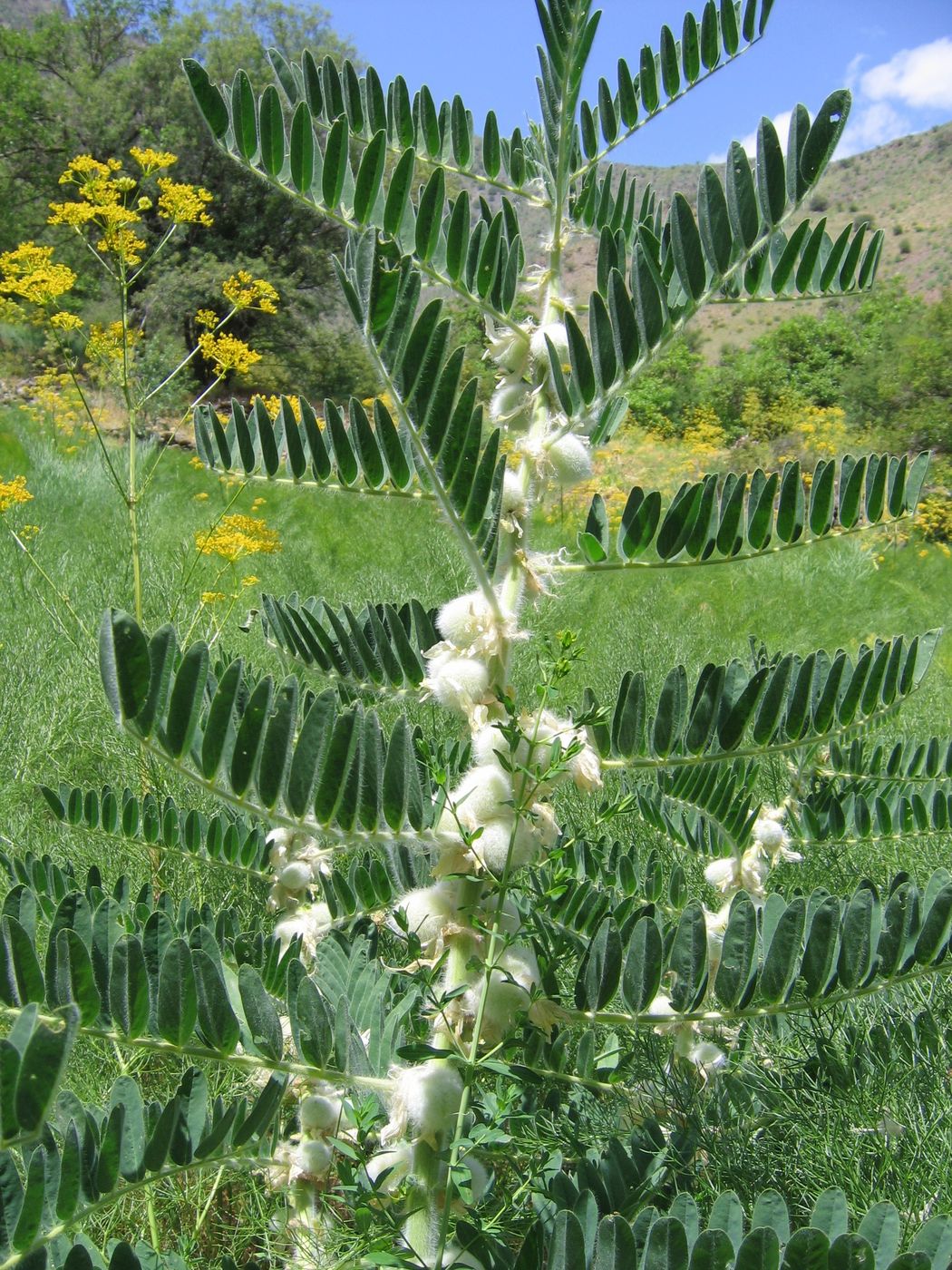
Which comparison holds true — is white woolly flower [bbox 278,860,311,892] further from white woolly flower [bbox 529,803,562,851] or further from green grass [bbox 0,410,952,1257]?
white woolly flower [bbox 529,803,562,851]

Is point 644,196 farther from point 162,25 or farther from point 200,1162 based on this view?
point 162,25

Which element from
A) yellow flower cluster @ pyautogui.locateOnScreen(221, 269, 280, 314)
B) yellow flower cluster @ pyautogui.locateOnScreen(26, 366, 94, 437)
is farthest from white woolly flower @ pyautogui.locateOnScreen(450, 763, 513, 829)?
yellow flower cluster @ pyautogui.locateOnScreen(26, 366, 94, 437)

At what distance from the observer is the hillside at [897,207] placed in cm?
3478

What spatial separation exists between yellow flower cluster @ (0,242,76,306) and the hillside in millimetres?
30716

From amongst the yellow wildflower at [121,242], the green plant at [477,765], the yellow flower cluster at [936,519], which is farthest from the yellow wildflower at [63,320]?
the yellow flower cluster at [936,519]

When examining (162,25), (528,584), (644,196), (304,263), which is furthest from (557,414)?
(162,25)

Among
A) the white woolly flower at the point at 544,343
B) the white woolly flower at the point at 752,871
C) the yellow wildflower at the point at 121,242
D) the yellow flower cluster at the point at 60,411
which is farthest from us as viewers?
the yellow flower cluster at the point at 60,411

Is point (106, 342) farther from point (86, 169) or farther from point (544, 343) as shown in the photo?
point (544, 343)

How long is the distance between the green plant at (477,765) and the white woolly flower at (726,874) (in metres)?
0.22

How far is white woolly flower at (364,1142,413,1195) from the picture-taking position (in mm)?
609

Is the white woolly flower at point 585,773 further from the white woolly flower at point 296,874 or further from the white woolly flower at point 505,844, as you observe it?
the white woolly flower at point 296,874

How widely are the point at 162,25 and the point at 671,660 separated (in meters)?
17.2

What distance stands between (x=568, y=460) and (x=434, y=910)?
34cm

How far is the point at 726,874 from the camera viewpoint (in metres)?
1.14
